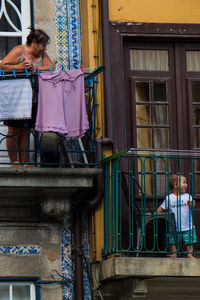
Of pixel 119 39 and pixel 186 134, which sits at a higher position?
pixel 119 39

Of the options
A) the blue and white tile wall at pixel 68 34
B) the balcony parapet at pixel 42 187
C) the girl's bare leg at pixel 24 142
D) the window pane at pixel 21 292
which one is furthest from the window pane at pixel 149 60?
the window pane at pixel 21 292

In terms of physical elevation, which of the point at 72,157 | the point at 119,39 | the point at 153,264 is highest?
the point at 119,39

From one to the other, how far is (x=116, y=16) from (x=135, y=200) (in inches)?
90.6

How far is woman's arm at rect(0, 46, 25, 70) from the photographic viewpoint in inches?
569

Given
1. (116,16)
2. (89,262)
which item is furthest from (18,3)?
(89,262)

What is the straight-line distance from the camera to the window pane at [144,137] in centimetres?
1515

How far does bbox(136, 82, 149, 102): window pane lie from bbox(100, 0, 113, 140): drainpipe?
46 cm

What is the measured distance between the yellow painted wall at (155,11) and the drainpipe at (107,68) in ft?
0.49

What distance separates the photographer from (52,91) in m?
14.3

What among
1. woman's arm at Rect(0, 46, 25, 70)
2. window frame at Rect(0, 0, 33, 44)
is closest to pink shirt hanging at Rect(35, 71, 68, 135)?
woman's arm at Rect(0, 46, 25, 70)

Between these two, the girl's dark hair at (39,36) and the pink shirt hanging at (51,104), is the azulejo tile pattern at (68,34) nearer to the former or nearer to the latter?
the girl's dark hair at (39,36)

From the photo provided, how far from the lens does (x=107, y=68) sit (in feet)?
49.3

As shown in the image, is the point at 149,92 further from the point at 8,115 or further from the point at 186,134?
the point at 8,115

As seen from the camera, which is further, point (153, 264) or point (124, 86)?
point (124, 86)
